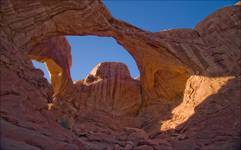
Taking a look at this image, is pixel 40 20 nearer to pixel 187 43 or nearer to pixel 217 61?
pixel 187 43

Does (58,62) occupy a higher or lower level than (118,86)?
higher

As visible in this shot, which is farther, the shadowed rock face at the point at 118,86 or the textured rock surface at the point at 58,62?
the textured rock surface at the point at 58,62

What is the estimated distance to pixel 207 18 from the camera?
22375 millimetres

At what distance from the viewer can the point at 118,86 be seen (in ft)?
96.6

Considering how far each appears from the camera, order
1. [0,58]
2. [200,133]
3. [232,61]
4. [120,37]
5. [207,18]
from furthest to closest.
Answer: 1. [207,18]
2. [120,37]
3. [232,61]
4. [200,133]
5. [0,58]

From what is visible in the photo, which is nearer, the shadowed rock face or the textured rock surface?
the shadowed rock face

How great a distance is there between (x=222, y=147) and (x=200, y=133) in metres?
1.90

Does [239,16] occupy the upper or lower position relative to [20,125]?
upper

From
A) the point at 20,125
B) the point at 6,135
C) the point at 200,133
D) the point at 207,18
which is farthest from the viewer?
the point at 207,18

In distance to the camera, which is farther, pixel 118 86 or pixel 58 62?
pixel 118 86

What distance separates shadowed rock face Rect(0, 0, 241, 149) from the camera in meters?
11.6

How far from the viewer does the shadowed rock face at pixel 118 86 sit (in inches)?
456

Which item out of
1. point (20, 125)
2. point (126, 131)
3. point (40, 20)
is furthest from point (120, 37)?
point (20, 125)

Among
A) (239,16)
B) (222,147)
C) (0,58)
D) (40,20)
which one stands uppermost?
(239,16)
